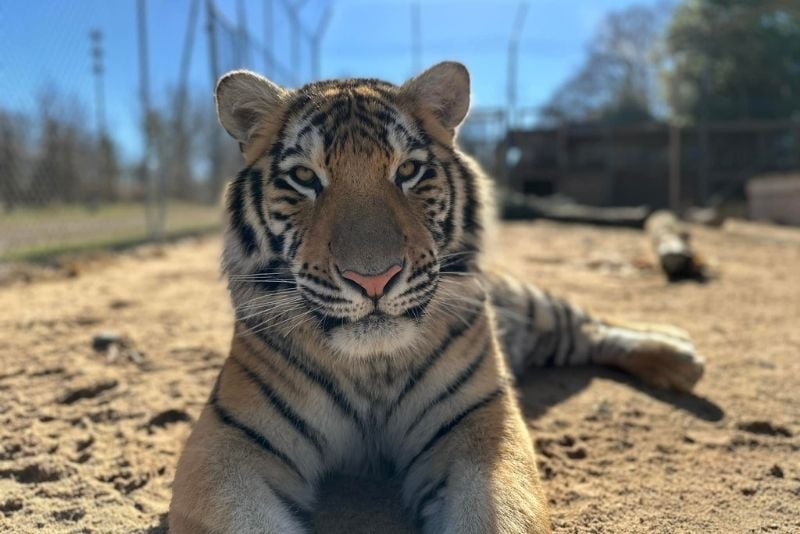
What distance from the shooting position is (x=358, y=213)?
1678mm

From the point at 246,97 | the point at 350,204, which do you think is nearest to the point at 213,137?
the point at 246,97

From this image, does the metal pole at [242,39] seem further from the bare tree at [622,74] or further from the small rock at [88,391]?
the bare tree at [622,74]

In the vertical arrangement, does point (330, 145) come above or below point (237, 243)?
above

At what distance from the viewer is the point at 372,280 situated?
1.50 meters

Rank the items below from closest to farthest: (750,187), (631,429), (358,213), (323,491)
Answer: (358,213) → (323,491) → (631,429) → (750,187)

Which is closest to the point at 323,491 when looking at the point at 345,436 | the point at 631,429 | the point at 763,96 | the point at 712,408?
the point at 345,436

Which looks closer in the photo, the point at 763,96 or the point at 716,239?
the point at 716,239

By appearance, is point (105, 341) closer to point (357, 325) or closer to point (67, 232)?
point (357, 325)

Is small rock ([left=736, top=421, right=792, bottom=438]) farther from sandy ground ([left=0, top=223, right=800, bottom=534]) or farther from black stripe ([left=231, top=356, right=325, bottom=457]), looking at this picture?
black stripe ([left=231, top=356, right=325, bottom=457])

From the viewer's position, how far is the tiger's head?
1573 mm

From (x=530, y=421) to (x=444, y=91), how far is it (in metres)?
1.22

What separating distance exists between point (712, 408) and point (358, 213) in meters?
1.68

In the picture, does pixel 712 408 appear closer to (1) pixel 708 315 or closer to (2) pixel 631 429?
(2) pixel 631 429

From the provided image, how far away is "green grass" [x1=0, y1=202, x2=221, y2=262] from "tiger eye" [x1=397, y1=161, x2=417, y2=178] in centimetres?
508
